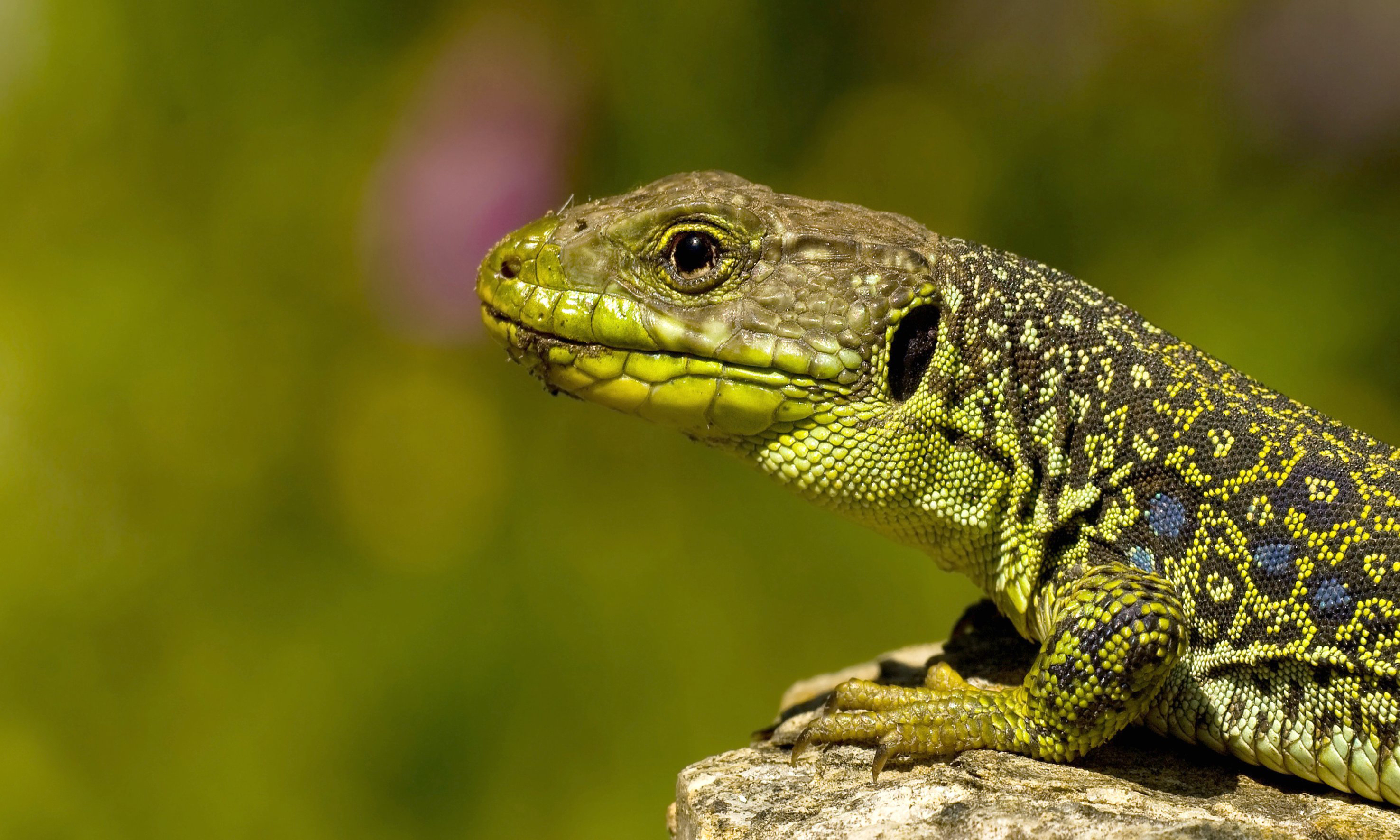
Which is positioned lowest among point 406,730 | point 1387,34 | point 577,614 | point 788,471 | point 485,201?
point 406,730

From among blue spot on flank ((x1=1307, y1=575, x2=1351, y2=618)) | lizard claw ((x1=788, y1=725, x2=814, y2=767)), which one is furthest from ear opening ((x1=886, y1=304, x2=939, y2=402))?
blue spot on flank ((x1=1307, y1=575, x2=1351, y2=618))

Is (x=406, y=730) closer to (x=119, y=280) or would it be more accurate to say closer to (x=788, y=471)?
(x=119, y=280)

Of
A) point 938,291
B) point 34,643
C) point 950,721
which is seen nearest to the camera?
point 950,721

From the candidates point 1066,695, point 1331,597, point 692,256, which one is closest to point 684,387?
point 692,256

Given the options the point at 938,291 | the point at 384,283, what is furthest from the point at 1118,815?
the point at 384,283

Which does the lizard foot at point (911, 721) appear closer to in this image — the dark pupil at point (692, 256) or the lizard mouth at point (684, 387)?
the lizard mouth at point (684, 387)

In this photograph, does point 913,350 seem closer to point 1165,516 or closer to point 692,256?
point 692,256

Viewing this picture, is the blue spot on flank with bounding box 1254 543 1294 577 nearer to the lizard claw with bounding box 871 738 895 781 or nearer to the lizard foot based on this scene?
the lizard foot
